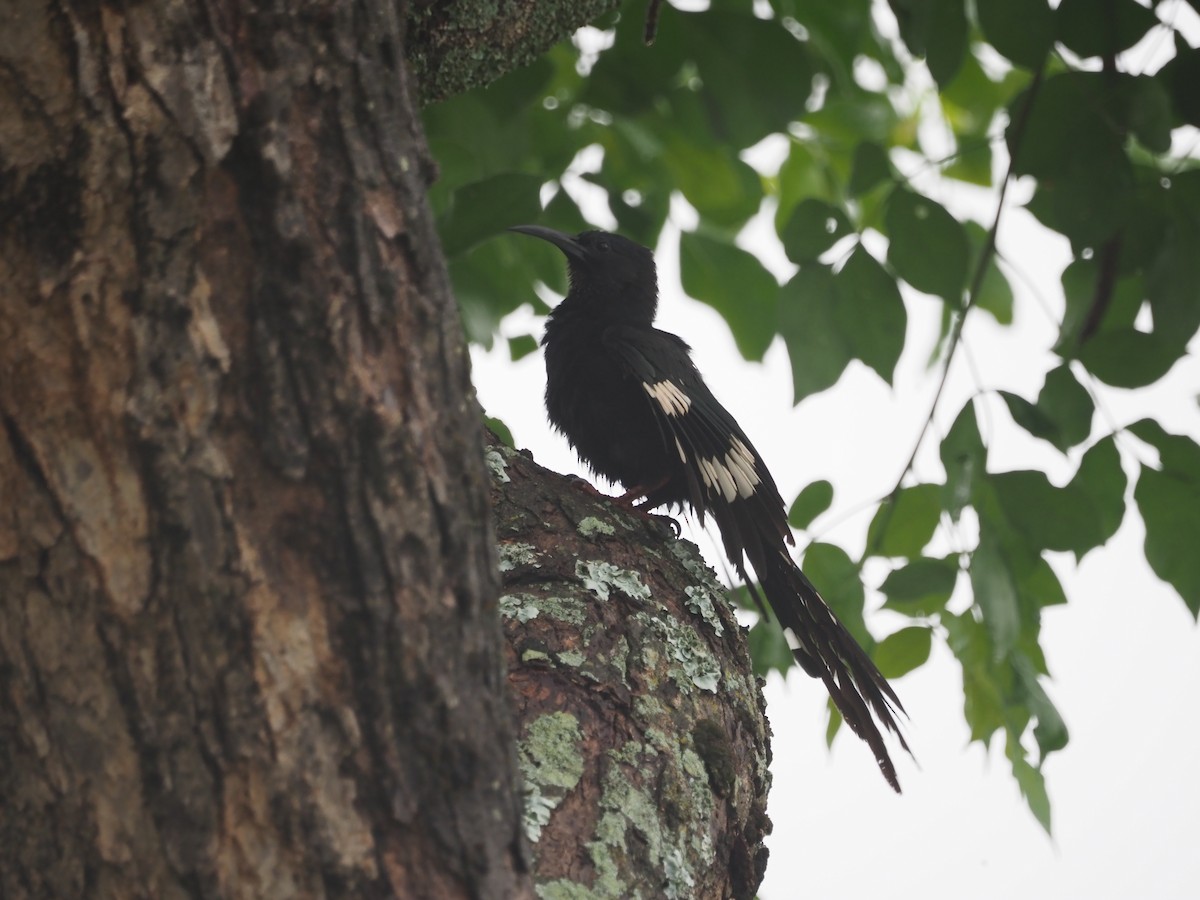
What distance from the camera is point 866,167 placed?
2752 mm

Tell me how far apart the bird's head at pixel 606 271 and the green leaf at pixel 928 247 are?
146 centimetres

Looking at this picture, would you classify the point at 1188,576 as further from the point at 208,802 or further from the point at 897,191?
the point at 208,802

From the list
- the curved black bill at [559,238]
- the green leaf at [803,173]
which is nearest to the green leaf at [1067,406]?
the curved black bill at [559,238]

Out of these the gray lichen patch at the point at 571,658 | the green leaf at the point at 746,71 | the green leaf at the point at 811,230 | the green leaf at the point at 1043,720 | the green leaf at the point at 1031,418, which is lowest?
the gray lichen patch at the point at 571,658

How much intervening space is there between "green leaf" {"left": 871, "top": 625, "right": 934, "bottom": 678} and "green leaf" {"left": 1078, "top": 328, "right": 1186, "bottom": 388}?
2.30 feet

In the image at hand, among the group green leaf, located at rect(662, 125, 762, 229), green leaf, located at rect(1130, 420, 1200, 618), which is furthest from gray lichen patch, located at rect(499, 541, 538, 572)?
green leaf, located at rect(662, 125, 762, 229)

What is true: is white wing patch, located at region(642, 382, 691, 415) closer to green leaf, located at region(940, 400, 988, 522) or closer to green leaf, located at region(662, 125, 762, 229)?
green leaf, located at region(662, 125, 762, 229)

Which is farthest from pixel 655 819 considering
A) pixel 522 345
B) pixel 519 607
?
pixel 522 345

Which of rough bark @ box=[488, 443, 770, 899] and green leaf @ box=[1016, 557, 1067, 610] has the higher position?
green leaf @ box=[1016, 557, 1067, 610]

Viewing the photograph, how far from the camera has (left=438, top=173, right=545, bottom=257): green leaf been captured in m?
2.79

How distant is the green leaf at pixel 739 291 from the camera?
3.58 m

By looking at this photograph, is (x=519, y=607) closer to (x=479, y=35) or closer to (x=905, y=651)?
(x=905, y=651)

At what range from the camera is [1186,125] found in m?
2.66

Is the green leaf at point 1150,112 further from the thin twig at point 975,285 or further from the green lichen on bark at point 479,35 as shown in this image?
the green lichen on bark at point 479,35
